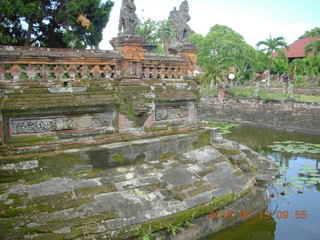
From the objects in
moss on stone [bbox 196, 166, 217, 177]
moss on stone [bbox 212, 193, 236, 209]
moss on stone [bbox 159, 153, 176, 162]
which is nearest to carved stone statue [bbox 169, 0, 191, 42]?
moss on stone [bbox 159, 153, 176, 162]

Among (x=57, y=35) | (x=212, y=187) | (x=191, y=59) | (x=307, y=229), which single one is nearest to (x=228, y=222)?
(x=212, y=187)

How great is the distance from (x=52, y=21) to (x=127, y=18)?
6.82m

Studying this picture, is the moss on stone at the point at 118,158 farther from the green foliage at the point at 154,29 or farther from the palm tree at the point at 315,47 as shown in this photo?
the palm tree at the point at 315,47

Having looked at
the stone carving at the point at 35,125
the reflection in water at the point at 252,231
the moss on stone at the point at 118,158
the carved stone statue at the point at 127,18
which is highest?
the carved stone statue at the point at 127,18

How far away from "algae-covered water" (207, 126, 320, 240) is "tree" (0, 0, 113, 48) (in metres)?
8.82

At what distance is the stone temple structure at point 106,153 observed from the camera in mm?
4648

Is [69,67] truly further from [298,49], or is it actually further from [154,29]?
[298,49]

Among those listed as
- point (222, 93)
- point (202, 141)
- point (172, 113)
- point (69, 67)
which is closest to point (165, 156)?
point (172, 113)

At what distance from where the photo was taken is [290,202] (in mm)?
7891

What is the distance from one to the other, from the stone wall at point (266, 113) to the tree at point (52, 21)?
13.3 metres

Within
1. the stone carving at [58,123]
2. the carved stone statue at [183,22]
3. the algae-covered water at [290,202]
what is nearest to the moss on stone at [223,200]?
the algae-covered water at [290,202]

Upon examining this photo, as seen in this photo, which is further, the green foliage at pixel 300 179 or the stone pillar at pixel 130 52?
the green foliage at pixel 300 179

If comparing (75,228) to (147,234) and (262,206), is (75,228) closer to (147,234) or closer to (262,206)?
(147,234)

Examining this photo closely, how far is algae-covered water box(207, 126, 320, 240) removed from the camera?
6406mm
